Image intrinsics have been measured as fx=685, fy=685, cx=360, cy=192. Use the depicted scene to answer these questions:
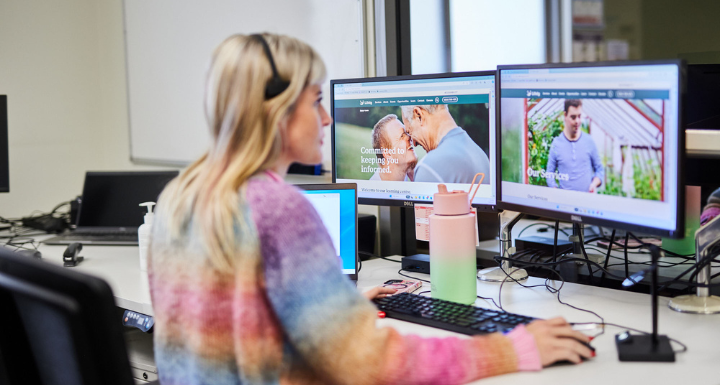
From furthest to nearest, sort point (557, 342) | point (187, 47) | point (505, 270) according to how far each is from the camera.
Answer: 1. point (187, 47)
2. point (505, 270)
3. point (557, 342)

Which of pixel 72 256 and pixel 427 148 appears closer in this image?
pixel 427 148

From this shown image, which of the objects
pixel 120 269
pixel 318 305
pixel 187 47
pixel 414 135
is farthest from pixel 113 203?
pixel 318 305

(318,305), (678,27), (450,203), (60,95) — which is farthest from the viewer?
(678,27)

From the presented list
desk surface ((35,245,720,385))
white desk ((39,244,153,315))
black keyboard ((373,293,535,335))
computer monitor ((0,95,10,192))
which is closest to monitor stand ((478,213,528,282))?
desk surface ((35,245,720,385))

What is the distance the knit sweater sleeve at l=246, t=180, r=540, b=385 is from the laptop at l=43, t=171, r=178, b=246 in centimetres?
167

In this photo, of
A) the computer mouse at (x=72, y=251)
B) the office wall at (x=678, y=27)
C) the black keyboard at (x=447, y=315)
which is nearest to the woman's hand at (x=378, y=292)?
the black keyboard at (x=447, y=315)

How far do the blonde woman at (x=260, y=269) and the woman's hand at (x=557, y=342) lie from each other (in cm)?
13

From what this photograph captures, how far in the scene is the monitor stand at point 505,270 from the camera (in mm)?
1595

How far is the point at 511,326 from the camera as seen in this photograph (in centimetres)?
115

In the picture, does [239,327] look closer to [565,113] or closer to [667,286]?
[565,113]

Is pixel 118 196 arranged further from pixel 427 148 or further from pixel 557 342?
pixel 557 342

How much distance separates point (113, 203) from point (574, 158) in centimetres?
174

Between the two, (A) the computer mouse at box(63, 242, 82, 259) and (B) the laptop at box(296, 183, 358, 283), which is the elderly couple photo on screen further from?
(A) the computer mouse at box(63, 242, 82, 259)

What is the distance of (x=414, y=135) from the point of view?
167 centimetres
